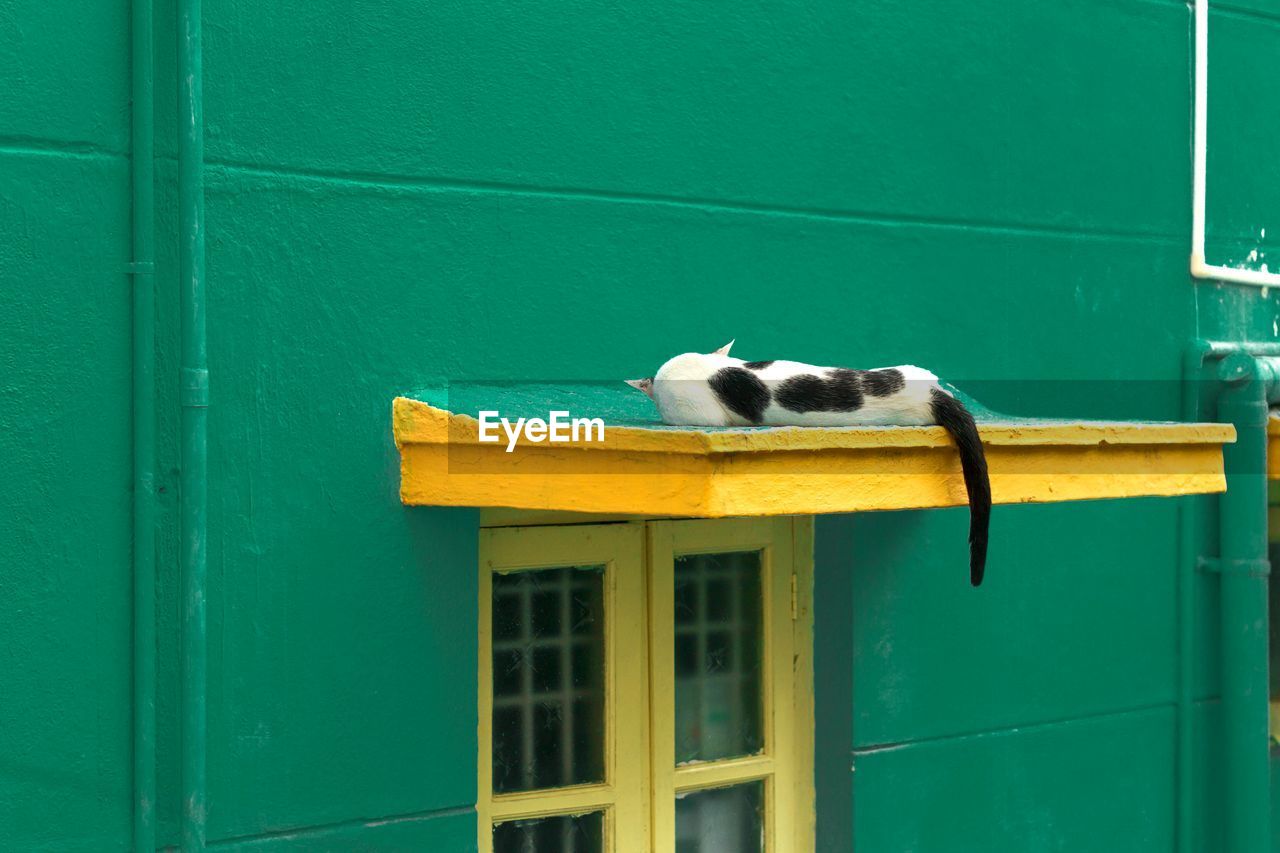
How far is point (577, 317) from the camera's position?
4301 mm

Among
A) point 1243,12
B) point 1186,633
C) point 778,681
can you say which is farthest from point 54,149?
point 1243,12

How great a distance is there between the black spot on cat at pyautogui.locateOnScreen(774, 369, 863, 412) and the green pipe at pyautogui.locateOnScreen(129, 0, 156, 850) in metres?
1.49

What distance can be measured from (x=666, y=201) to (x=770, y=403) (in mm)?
1001

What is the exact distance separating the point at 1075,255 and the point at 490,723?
100 inches

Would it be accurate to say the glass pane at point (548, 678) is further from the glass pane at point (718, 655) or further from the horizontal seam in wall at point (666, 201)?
the horizontal seam in wall at point (666, 201)

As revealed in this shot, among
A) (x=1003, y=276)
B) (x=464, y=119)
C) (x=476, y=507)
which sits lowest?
(x=476, y=507)

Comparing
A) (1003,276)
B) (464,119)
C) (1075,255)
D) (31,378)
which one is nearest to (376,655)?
(31,378)

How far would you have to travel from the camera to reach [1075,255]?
208 inches

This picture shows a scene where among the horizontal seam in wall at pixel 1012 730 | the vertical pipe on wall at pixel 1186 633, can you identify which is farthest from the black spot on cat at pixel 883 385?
the vertical pipe on wall at pixel 1186 633

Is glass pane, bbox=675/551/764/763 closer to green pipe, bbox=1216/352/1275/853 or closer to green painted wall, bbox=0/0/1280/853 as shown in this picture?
green painted wall, bbox=0/0/1280/853

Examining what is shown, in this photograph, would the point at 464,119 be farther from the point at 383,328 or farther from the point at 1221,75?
the point at 1221,75

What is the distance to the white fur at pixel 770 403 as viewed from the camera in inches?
145

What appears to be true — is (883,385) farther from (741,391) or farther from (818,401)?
(741,391)

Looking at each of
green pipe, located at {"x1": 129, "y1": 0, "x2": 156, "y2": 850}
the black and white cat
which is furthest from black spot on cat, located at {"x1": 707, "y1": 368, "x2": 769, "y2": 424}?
green pipe, located at {"x1": 129, "y1": 0, "x2": 156, "y2": 850}
